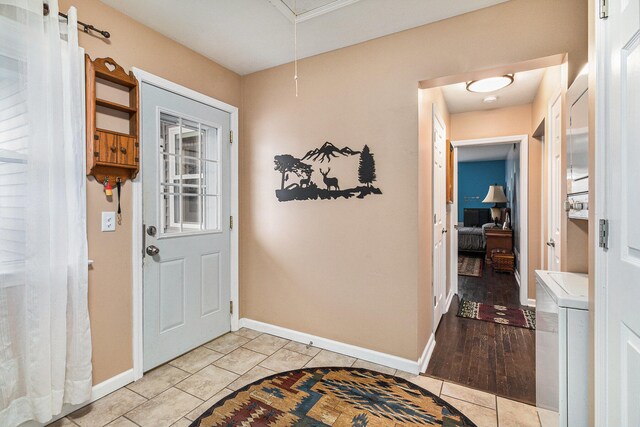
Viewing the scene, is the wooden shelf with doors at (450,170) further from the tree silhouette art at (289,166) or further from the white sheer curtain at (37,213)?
the white sheer curtain at (37,213)

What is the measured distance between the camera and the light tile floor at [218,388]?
175cm

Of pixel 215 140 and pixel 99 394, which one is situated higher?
pixel 215 140

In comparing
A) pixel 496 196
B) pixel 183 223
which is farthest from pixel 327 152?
pixel 496 196

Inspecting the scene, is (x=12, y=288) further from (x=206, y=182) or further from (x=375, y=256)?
(x=375, y=256)

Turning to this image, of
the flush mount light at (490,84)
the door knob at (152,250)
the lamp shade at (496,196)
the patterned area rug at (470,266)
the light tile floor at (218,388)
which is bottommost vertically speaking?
the light tile floor at (218,388)

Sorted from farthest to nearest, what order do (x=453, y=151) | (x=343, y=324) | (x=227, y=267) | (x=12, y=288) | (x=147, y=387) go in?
→ (x=453, y=151) → (x=227, y=267) → (x=343, y=324) → (x=147, y=387) → (x=12, y=288)

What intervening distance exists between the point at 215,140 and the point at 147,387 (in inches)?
79.5

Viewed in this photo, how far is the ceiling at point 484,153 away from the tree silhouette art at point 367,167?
191 inches

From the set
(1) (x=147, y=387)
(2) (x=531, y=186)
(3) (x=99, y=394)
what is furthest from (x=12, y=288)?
(2) (x=531, y=186)

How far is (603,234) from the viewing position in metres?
1.07

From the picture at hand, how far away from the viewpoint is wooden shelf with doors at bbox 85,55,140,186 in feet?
5.90

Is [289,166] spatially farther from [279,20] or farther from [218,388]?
[218,388]

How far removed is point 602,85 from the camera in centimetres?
107

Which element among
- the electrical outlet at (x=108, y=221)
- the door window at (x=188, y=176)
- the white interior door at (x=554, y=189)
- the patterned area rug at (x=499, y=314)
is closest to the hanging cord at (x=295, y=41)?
the door window at (x=188, y=176)
